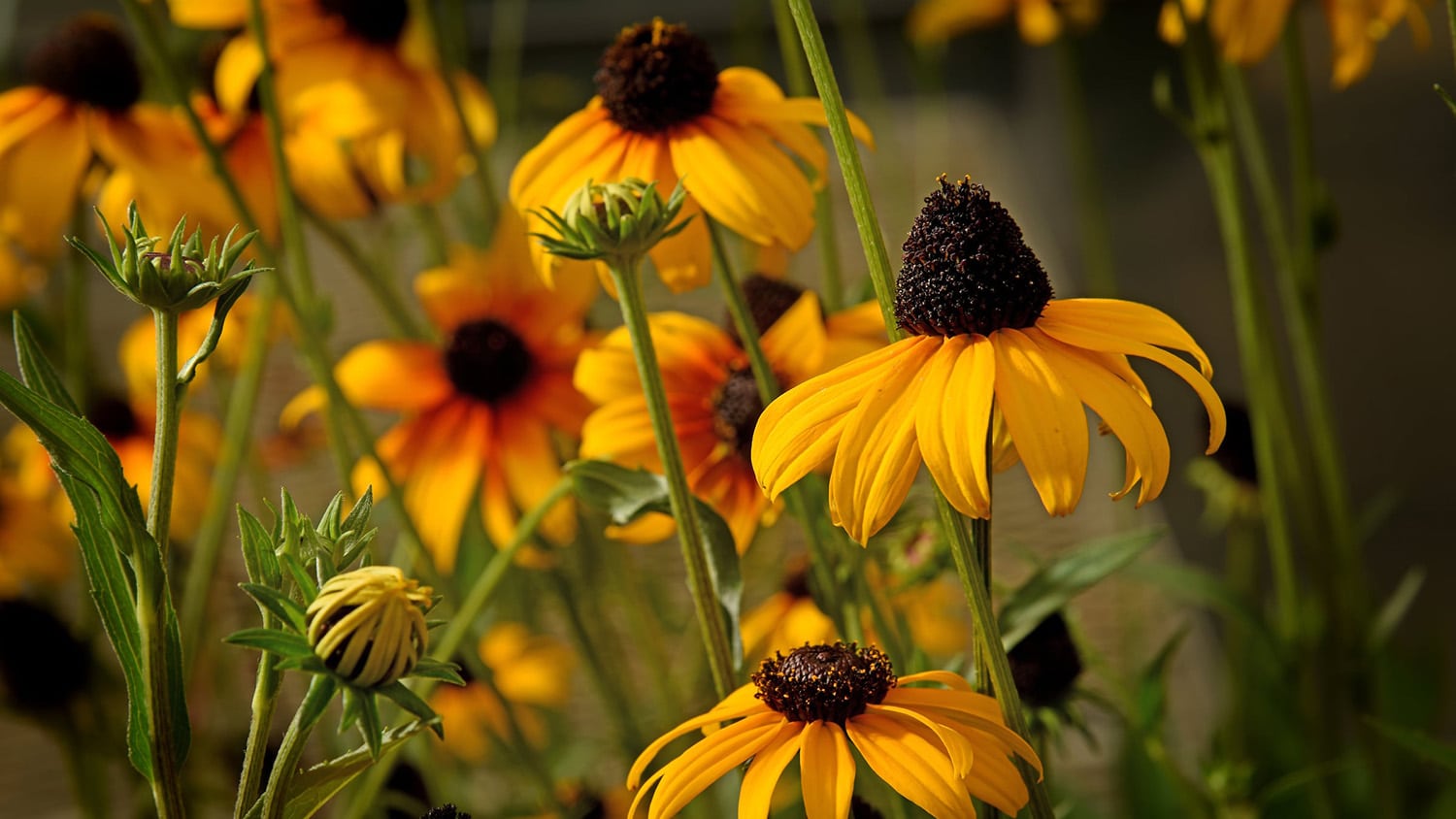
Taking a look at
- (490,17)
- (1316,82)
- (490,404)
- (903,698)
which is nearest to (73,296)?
(490,404)

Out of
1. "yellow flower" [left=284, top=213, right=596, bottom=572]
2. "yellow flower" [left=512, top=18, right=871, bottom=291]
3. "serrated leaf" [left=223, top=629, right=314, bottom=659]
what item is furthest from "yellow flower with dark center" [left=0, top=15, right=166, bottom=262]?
"serrated leaf" [left=223, top=629, right=314, bottom=659]

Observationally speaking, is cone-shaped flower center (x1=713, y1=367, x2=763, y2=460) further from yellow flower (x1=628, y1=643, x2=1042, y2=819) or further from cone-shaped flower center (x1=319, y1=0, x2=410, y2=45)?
cone-shaped flower center (x1=319, y1=0, x2=410, y2=45)

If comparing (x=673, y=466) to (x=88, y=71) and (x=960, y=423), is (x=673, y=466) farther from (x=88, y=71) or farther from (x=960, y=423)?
(x=88, y=71)

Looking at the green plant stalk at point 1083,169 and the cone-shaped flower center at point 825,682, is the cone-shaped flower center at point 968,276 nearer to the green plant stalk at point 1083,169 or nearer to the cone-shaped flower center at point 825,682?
the cone-shaped flower center at point 825,682

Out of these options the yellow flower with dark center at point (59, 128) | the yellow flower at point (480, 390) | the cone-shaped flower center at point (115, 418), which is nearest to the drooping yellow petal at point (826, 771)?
the yellow flower at point (480, 390)

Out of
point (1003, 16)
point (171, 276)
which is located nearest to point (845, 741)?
point (171, 276)

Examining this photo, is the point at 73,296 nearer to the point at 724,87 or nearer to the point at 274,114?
the point at 274,114
